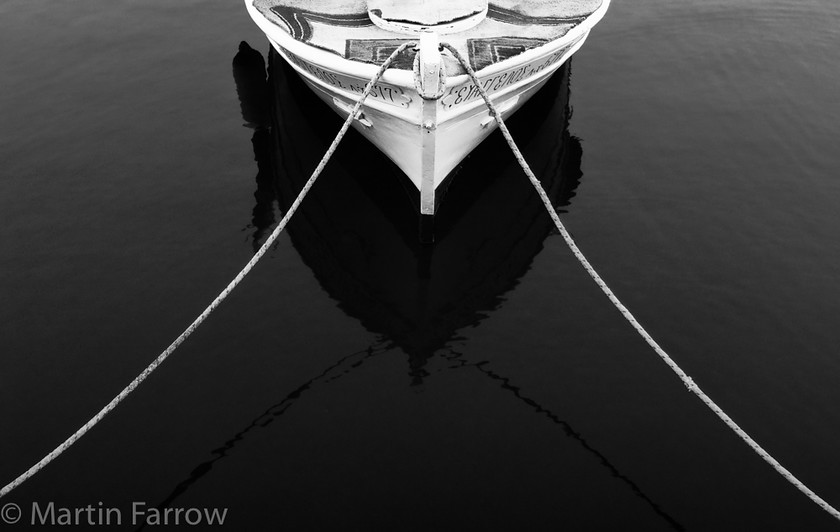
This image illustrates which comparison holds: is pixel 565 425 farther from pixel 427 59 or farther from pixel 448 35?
pixel 448 35

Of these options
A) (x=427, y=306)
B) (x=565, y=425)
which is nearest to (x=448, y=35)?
(x=427, y=306)

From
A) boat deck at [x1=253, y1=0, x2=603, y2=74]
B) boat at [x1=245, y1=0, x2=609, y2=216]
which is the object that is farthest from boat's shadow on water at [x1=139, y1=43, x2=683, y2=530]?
boat deck at [x1=253, y1=0, x2=603, y2=74]

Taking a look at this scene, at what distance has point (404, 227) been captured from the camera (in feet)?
43.5

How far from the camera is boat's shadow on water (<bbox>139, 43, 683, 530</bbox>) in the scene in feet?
36.1

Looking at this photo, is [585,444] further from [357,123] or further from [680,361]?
[357,123]

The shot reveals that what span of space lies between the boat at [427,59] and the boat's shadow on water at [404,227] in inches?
32.2

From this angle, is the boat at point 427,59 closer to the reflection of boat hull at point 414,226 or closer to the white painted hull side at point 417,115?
the white painted hull side at point 417,115

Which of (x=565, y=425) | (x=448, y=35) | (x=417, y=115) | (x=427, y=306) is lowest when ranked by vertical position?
(x=565, y=425)

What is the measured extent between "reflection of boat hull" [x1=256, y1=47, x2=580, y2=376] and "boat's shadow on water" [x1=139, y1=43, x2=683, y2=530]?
0.07 ft

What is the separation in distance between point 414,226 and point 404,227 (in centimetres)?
18

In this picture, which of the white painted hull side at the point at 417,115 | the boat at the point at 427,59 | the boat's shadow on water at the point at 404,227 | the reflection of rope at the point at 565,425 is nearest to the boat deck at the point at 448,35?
the boat at the point at 427,59

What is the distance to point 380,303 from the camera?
11.8 meters

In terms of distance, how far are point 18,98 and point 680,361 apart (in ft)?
49.7

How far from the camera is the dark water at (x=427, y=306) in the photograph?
30.2 ft
